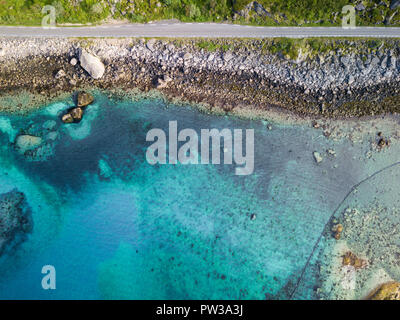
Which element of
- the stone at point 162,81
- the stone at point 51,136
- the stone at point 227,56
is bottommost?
the stone at point 51,136

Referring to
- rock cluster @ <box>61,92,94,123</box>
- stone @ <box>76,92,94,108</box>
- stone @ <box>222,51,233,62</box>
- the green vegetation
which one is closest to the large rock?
stone @ <box>76,92,94,108</box>

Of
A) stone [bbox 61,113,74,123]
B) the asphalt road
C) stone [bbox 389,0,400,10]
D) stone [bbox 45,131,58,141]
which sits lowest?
stone [bbox 45,131,58,141]

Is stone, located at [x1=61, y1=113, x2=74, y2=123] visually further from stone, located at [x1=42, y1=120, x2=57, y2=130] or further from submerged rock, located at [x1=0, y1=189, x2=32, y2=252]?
submerged rock, located at [x1=0, y1=189, x2=32, y2=252]

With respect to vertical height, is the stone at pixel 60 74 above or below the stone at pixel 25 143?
above

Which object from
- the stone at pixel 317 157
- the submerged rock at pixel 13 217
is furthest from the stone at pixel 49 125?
the stone at pixel 317 157

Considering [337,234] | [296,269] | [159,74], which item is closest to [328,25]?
[159,74]

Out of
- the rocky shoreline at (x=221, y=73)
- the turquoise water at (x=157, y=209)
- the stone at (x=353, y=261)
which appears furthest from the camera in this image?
the rocky shoreline at (x=221, y=73)
